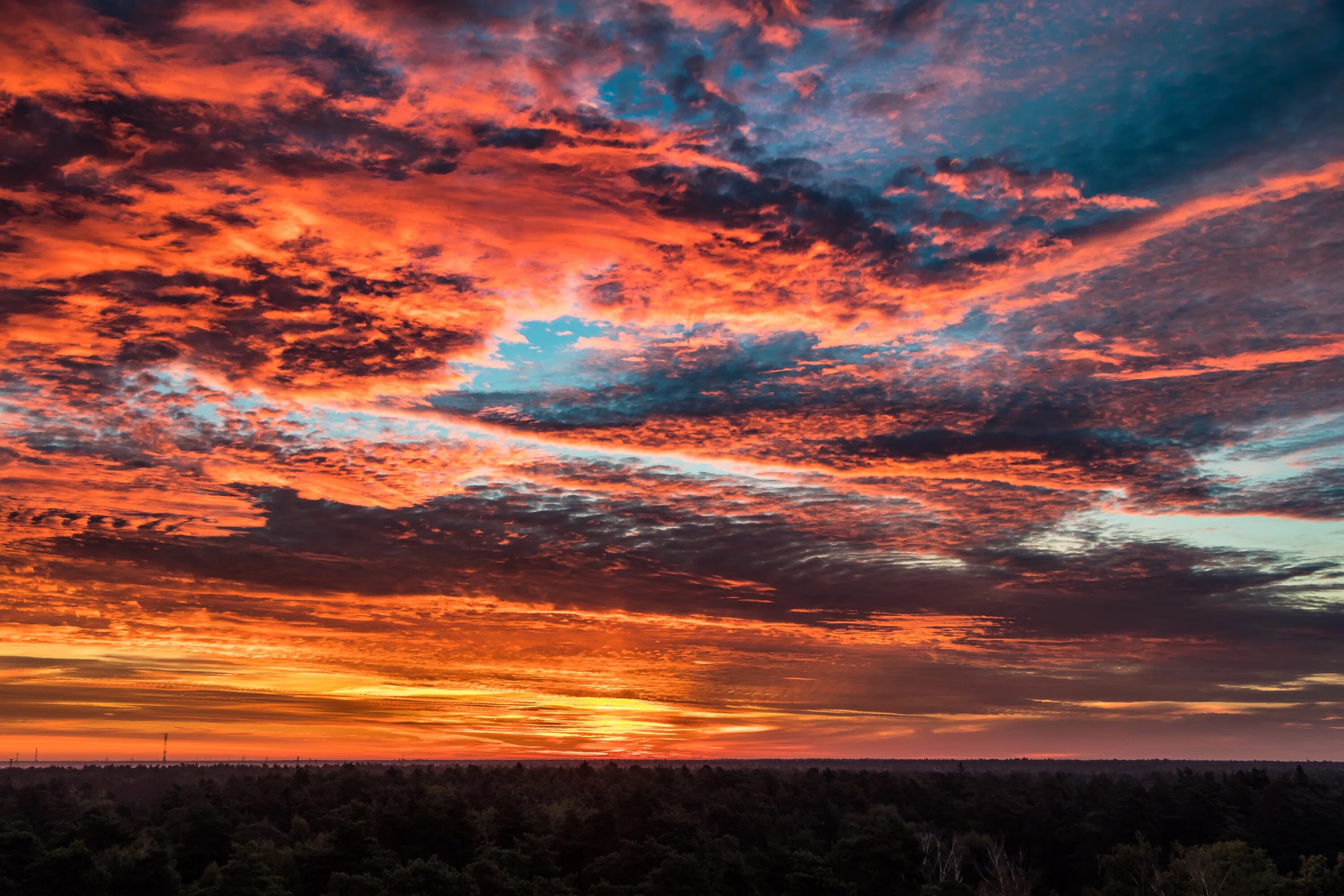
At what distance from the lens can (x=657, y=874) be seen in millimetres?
61750

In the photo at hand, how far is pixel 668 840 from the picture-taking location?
7556cm

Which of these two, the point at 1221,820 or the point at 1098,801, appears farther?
the point at 1098,801

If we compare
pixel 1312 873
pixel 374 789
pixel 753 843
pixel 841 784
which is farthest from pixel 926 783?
pixel 1312 873

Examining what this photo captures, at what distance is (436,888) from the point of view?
57.8 m

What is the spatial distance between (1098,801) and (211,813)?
332ft

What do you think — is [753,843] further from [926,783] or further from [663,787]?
[926,783]

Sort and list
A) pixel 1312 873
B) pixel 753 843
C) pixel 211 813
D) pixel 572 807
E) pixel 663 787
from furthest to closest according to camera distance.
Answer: pixel 663 787, pixel 572 807, pixel 753 843, pixel 211 813, pixel 1312 873

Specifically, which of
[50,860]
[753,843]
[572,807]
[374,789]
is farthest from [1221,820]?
[50,860]

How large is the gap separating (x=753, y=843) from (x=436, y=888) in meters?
39.2

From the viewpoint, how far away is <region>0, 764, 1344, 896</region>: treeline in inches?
2393

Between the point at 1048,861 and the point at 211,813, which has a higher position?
the point at 211,813

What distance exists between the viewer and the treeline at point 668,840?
60781mm

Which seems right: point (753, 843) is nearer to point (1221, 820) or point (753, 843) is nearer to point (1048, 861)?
point (1048, 861)

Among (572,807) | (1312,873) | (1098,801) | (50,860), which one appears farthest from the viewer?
(1098,801)
